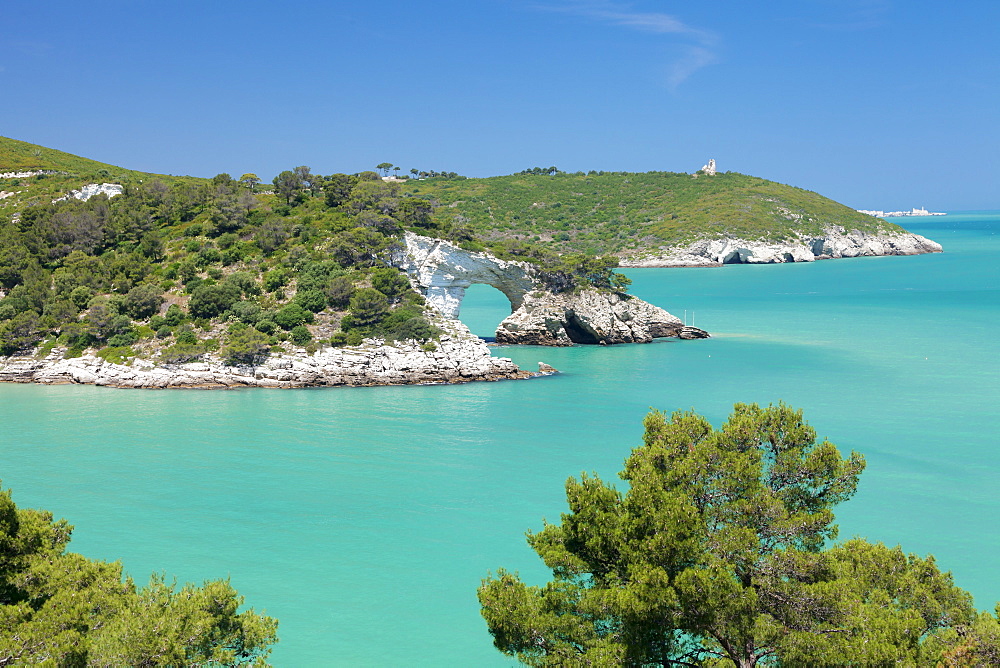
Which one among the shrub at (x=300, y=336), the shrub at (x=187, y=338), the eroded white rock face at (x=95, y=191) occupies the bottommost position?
the shrub at (x=187, y=338)

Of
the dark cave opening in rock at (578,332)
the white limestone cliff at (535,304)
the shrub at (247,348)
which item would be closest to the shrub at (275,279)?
the shrub at (247,348)

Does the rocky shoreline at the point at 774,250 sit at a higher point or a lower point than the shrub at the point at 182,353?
higher

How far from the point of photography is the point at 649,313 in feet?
198

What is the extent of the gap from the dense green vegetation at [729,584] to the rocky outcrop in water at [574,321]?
43.8 meters

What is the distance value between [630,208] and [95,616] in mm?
159832

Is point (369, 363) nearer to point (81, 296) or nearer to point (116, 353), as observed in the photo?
point (116, 353)

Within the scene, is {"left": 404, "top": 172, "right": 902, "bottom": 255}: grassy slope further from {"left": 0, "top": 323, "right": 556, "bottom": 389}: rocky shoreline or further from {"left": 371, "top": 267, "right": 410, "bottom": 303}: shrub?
{"left": 0, "top": 323, "right": 556, "bottom": 389}: rocky shoreline

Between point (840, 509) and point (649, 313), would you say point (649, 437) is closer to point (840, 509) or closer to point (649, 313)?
point (840, 509)

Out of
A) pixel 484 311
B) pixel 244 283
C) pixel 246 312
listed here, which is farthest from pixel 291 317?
pixel 484 311

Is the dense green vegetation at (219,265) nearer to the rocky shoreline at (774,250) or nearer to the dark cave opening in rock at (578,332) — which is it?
the dark cave opening in rock at (578,332)

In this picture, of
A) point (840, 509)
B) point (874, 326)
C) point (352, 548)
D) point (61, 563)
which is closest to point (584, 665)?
point (61, 563)

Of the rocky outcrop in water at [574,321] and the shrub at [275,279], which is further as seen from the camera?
the rocky outcrop in water at [574,321]

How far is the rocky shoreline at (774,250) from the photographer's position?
5586 inches

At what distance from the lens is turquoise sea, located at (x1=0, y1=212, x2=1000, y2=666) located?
61.5 feet
